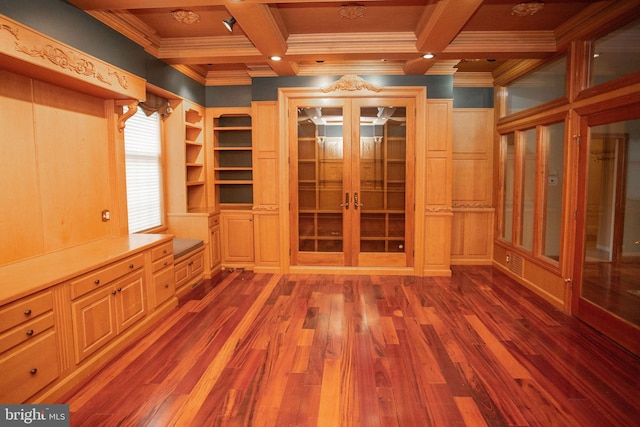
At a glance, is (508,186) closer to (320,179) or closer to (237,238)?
(320,179)

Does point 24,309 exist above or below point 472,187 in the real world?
below

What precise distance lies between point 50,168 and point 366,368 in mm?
2908

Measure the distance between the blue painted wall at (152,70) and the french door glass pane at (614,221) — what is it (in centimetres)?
221

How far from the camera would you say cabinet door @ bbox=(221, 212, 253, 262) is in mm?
5582

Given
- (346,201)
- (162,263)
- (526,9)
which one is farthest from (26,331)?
(526,9)

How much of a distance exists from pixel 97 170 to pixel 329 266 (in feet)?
10.2

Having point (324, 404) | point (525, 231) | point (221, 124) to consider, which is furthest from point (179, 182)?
point (525, 231)

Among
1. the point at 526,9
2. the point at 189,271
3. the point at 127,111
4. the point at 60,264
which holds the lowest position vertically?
the point at 189,271

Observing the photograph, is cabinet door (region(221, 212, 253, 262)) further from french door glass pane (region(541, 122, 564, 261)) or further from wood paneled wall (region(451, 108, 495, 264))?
french door glass pane (region(541, 122, 564, 261))

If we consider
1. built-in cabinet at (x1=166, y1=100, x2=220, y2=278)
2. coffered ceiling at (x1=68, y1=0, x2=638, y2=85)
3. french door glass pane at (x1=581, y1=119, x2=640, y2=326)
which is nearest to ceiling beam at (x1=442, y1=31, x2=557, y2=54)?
coffered ceiling at (x1=68, y1=0, x2=638, y2=85)

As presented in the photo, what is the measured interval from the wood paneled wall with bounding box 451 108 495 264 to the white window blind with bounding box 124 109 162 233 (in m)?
4.26

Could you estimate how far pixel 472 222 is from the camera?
589 centimetres

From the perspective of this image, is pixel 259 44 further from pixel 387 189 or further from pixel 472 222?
pixel 472 222

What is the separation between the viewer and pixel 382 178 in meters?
5.30
